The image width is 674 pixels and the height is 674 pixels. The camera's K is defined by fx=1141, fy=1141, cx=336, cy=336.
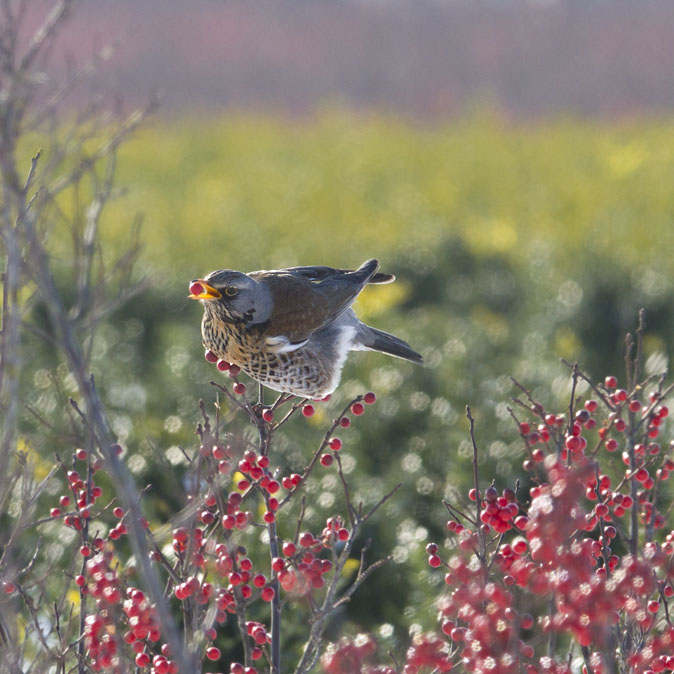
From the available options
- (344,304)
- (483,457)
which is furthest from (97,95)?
(483,457)

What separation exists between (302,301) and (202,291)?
554 mm

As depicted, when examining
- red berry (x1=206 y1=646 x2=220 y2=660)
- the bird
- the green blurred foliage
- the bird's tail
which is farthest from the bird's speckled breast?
red berry (x1=206 y1=646 x2=220 y2=660)

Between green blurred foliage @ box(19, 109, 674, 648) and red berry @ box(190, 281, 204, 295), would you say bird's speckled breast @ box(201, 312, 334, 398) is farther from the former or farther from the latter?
green blurred foliage @ box(19, 109, 674, 648)

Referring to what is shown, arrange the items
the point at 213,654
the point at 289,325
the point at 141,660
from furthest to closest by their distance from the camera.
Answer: the point at 289,325 < the point at 213,654 < the point at 141,660

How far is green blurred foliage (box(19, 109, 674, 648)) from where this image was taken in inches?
208

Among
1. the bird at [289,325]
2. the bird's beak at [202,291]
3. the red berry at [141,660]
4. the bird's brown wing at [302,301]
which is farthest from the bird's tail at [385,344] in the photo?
the red berry at [141,660]

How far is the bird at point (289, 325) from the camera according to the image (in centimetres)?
301

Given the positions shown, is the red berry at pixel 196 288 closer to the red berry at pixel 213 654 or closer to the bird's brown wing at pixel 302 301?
the bird's brown wing at pixel 302 301

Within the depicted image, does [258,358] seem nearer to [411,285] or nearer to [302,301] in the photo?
[302,301]

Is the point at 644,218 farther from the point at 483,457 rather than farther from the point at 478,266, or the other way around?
the point at 483,457

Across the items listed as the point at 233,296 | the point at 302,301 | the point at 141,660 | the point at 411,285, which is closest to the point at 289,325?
the point at 302,301

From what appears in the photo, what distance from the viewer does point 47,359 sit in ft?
24.6

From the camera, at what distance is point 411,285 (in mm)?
9430

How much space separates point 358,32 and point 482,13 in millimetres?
3912
